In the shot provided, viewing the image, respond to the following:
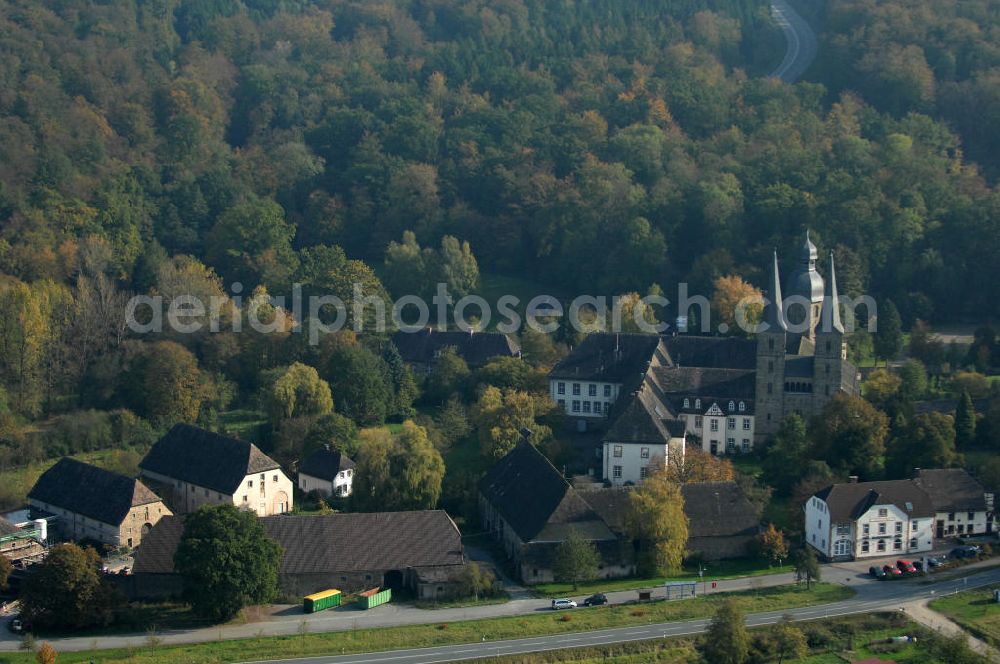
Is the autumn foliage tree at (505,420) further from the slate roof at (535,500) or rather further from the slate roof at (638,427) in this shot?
the slate roof at (638,427)

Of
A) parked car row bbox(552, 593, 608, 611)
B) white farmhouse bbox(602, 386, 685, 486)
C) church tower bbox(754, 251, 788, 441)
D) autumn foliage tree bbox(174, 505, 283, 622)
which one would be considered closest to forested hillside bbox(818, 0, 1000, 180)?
church tower bbox(754, 251, 788, 441)

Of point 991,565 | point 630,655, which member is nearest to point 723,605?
point 630,655

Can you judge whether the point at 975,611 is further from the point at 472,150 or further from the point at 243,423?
the point at 472,150

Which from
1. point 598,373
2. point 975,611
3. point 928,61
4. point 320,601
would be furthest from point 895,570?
point 928,61

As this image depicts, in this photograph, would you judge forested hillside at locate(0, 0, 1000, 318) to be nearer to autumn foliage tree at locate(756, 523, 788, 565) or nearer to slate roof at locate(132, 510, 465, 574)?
autumn foliage tree at locate(756, 523, 788, 565)

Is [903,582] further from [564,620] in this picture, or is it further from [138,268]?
[138,268]

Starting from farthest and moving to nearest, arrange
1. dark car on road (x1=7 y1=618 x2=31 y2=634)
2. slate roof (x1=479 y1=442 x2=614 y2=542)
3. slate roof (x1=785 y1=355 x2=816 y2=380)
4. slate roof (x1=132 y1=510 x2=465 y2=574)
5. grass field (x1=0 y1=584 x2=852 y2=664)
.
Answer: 1. slate roof (x1=785 y1=355 x2=816 y2=380)
2. slate roof (x1=479 y1=442 x2=614 y2=542)
3. slate roof (x1=132 y1=510 x2=465 y2=574)
4. dark car on road (x1=7 y1=618 x2=31 y2=634)
5. grass field (x1=0 y1=584 x2=852 y2=664)
